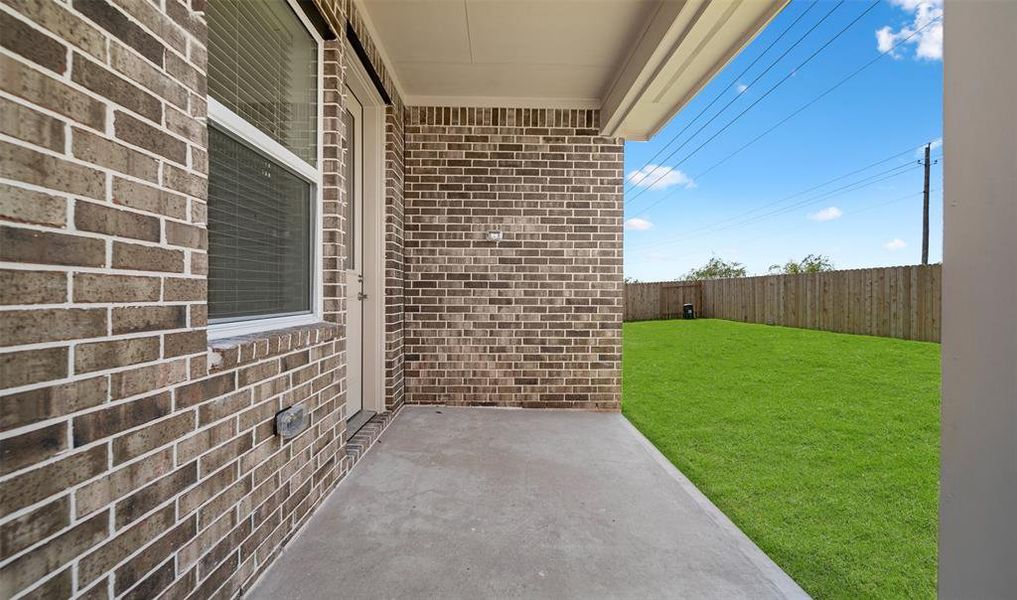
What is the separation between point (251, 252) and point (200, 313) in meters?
0.60

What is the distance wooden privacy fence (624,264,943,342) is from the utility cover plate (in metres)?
8.15

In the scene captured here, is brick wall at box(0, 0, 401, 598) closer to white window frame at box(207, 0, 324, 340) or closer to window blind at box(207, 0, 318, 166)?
white window frame at box(207, 0, 324, 340)

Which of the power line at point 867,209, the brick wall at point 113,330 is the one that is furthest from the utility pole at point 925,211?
the brick wall at point 113,330

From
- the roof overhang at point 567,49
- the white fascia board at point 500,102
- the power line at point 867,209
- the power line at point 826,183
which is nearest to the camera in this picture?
the roof overhang at point 567,49

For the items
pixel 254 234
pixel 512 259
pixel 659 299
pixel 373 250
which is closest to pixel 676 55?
pixel 512 259

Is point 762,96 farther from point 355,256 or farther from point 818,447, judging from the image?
point 355,256

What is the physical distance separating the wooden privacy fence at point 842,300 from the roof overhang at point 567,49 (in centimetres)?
576

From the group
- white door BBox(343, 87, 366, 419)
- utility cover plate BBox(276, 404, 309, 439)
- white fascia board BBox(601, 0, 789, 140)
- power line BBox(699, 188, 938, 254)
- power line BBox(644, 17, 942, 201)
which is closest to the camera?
utility cover plate BBox(276, 404, 309, 439)

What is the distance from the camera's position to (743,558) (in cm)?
198

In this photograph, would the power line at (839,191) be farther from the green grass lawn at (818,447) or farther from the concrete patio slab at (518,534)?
the concrete patio slab at (518,534)

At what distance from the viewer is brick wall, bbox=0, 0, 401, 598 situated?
890 mm

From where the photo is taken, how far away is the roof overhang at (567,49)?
2.97m

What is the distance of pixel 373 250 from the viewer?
3.88 m

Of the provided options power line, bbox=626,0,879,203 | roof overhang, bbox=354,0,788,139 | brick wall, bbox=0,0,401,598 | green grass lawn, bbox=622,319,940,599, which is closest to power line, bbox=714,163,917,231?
power line, bbox=626,0,879,203
